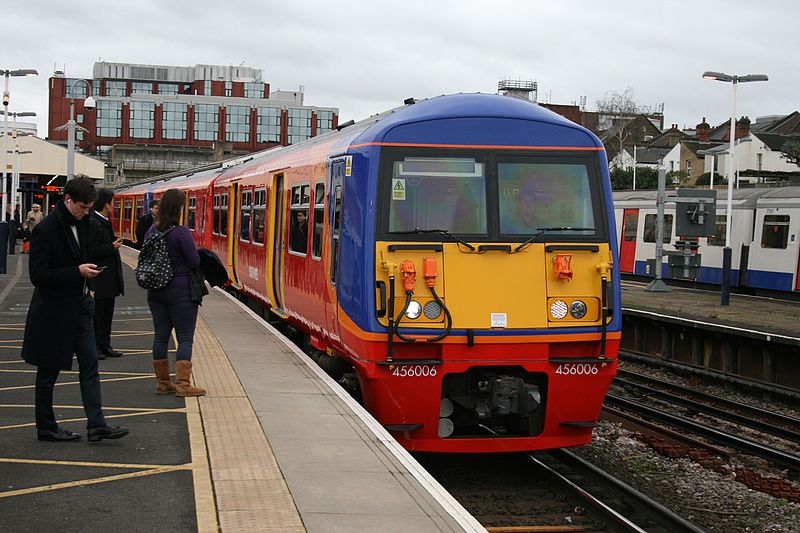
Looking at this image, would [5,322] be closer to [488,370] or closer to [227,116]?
[488,370]

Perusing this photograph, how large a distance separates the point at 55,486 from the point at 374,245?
338 cm

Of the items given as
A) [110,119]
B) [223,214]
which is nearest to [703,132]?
[110,119]

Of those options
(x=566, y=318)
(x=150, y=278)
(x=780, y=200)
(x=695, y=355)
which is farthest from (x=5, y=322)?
(x=780, y=200)

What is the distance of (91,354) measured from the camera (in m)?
7.11

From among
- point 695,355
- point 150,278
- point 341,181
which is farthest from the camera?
point 695,355

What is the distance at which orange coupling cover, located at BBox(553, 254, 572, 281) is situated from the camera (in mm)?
8609

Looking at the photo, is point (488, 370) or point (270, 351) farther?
point (270, 351)

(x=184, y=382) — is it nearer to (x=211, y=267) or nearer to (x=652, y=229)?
(x=211, y=267)

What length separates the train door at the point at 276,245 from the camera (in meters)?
13.4

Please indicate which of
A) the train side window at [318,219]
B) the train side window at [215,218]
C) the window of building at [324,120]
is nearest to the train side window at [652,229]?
the train side window at [215,218]

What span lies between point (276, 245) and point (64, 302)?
276 inches

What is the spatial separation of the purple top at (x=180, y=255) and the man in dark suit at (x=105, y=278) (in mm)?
1630

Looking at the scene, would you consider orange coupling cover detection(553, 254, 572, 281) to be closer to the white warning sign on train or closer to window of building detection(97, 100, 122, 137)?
the white warning sign on train

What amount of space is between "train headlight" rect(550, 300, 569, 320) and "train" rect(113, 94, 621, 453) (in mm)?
12
